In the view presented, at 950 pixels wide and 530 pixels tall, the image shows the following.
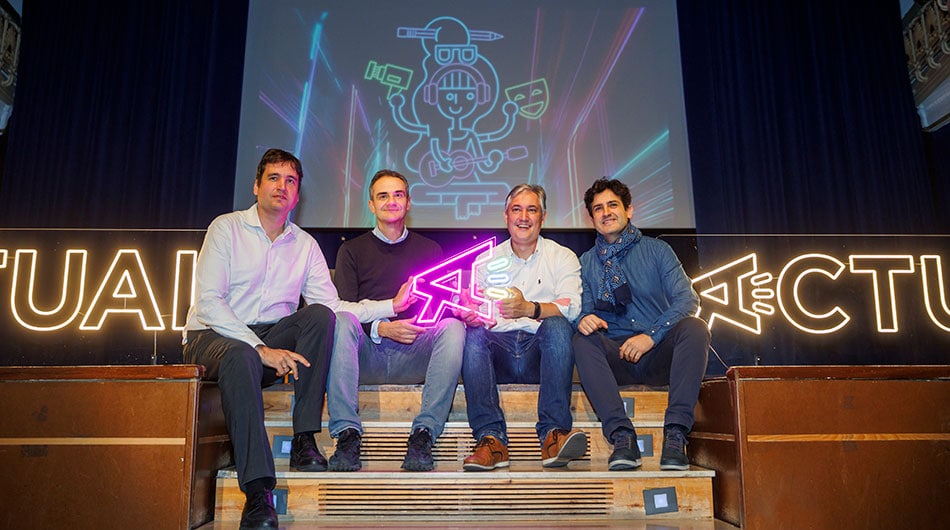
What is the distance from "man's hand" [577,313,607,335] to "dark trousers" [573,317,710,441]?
34mm

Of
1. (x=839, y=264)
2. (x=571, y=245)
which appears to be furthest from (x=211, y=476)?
(x=839, y=264)

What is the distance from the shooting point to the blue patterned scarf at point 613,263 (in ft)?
9.98

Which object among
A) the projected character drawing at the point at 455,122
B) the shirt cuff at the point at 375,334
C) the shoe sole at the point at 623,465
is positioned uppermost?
the projected character drawing at the point at 455,122

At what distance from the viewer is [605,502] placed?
7.64 feet

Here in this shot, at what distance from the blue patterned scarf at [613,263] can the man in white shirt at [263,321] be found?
0.91m

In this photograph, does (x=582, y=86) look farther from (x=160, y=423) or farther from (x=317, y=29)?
(x=160, y=423)

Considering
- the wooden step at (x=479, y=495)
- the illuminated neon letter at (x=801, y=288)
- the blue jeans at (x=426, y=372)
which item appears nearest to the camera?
the wooden step at (x=479, y=495)

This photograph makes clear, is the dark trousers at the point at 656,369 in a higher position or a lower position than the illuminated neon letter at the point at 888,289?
lower

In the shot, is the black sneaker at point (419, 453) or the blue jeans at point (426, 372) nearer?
the black sneaker at point (419, 453)

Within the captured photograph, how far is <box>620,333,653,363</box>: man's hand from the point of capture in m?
2.77

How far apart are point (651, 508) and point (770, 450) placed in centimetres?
45

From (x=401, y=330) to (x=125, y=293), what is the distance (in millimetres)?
2717

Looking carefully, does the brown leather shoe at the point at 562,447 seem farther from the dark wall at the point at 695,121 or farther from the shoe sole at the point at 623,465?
the dark wall at the point at 695,121

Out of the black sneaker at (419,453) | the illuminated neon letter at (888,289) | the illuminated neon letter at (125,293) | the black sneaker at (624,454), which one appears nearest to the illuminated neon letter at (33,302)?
the illuminated neon letter at (125,293)
